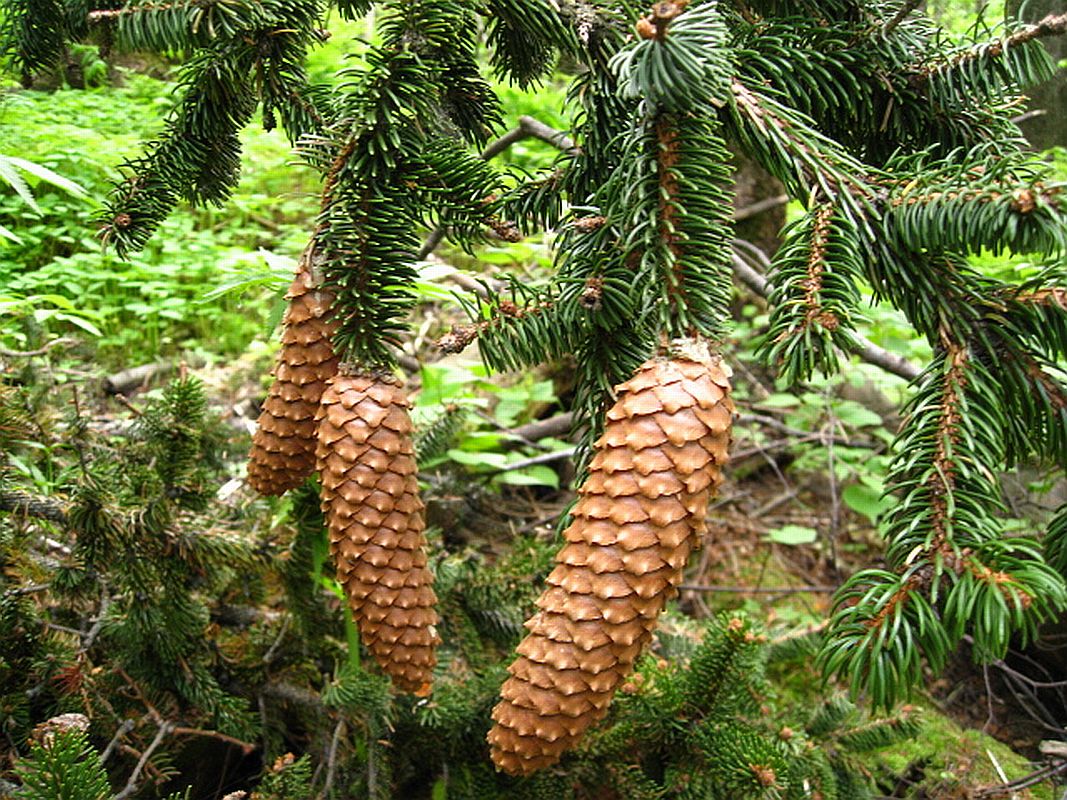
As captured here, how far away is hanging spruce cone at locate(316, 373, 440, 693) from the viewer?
109cm

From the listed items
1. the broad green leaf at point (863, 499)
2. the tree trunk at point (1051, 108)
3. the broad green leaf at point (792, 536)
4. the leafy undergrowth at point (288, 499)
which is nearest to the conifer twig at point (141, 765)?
the leafy undergrowth at point (288, 499)

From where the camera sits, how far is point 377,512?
1.12 meters

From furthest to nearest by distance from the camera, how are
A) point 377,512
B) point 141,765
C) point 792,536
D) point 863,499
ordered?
point 863,499 < point 792,536 < point 141,765 < point 377,512

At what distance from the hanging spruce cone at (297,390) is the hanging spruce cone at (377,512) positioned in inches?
2.8

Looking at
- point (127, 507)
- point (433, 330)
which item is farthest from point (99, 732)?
point (433, 330)

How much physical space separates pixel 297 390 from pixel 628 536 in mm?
545

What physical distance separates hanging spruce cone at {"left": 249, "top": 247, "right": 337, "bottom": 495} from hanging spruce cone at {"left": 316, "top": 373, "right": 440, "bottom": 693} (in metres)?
0.07

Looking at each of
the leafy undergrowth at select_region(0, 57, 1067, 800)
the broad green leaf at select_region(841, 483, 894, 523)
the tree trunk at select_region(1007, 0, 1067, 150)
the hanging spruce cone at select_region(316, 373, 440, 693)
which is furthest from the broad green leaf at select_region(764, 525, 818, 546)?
the hanging spruce cone at select_region(316, 373, 440, 693)

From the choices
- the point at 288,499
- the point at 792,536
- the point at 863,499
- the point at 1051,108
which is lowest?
the point at 792,536

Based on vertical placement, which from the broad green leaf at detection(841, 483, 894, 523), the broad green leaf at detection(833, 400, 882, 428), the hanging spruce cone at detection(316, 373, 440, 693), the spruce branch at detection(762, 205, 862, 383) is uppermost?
the spruce branch at detection(762, 205, 862, 383)

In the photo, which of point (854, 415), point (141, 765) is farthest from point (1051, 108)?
point (141, 765)

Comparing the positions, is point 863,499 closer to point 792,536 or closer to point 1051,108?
point 792,536

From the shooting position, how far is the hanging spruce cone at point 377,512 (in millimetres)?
1093

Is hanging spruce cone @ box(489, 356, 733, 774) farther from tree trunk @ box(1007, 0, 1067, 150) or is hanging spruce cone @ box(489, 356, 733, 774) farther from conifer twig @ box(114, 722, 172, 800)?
tree trunk @ box(1007, 0, 1067, 150)
